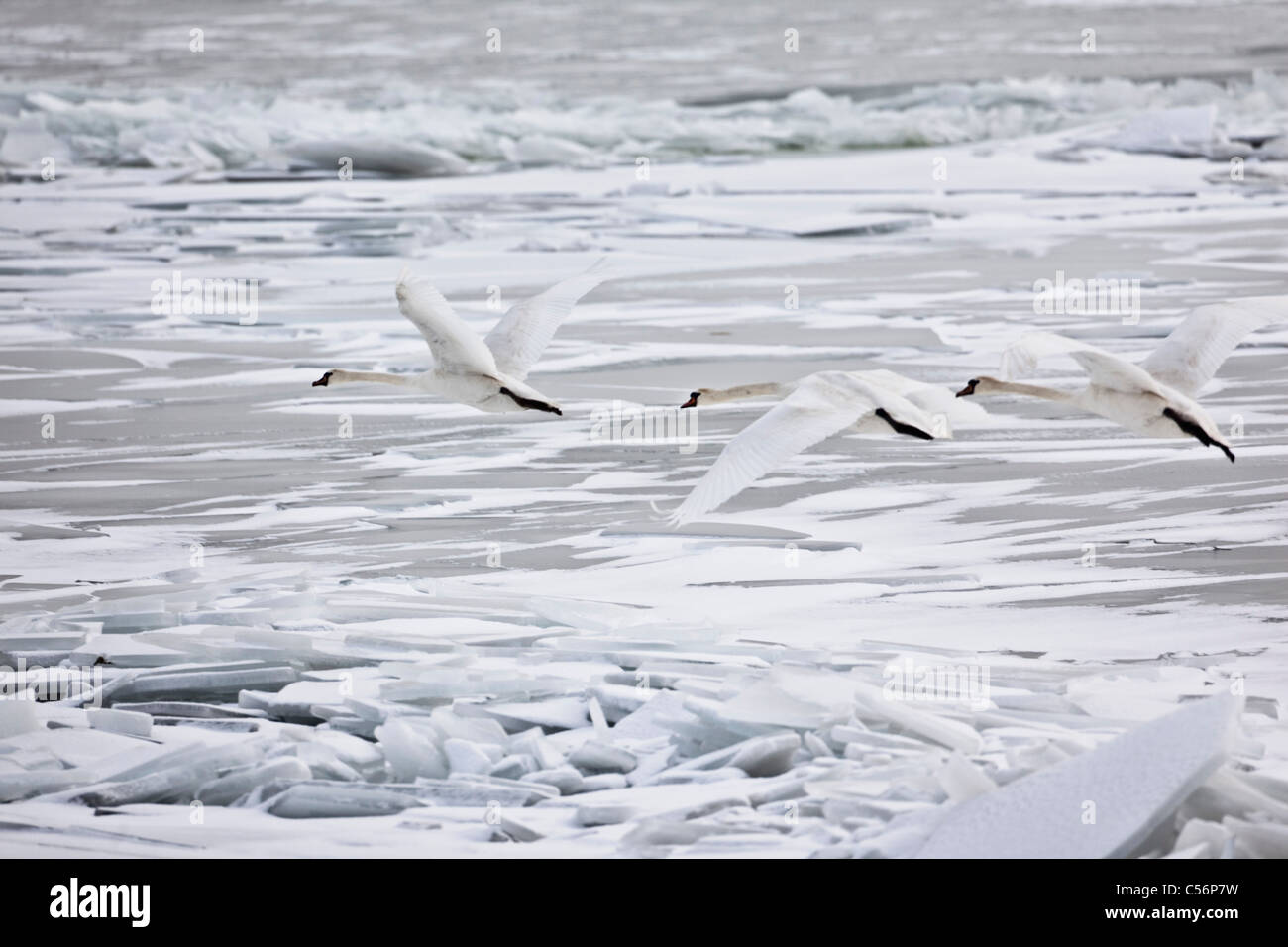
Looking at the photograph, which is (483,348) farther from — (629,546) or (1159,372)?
(1159,372)

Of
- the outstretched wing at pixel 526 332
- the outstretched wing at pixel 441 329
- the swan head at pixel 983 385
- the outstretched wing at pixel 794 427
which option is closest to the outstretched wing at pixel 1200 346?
the swan head at pixel 983 385

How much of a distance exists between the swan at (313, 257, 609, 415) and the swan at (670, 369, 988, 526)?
564 millimetres

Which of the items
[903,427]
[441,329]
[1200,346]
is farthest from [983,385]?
[441,329]

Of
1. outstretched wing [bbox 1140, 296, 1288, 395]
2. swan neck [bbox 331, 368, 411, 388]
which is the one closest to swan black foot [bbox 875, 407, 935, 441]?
outstretched wing [bbox 1140, 296, 1288, 395]

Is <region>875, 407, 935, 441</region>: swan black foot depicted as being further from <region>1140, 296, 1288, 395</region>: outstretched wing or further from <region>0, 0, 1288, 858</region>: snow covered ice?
<region>1140, 296, 1288, 395</region>: outstretched wing

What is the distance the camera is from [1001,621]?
6.45m

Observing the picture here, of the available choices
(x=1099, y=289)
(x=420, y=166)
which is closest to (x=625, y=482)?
(x=1099, y=289)

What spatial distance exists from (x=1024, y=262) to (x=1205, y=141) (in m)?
6.98

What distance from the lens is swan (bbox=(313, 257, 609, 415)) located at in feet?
19.3

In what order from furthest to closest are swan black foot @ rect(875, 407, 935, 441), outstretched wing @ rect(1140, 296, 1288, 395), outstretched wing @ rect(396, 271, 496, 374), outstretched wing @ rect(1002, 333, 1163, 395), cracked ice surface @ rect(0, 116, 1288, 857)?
outstretched wing @ rect(1140, 296, 1288, 395) → outstretched wing @ rect(396, 271, 496, 374) → outstretched wing @ rect(1002, 333, 1163, 395) → swan black foot @ rect(875, 407, 935, 441) → cracked ice surface @ rect(0, 116, 1288, 857)

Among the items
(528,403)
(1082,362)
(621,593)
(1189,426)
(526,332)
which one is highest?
(526,332)

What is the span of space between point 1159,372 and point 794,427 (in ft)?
5.08

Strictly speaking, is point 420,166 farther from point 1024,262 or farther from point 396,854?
point 396,854

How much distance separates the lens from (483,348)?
19.9ft
